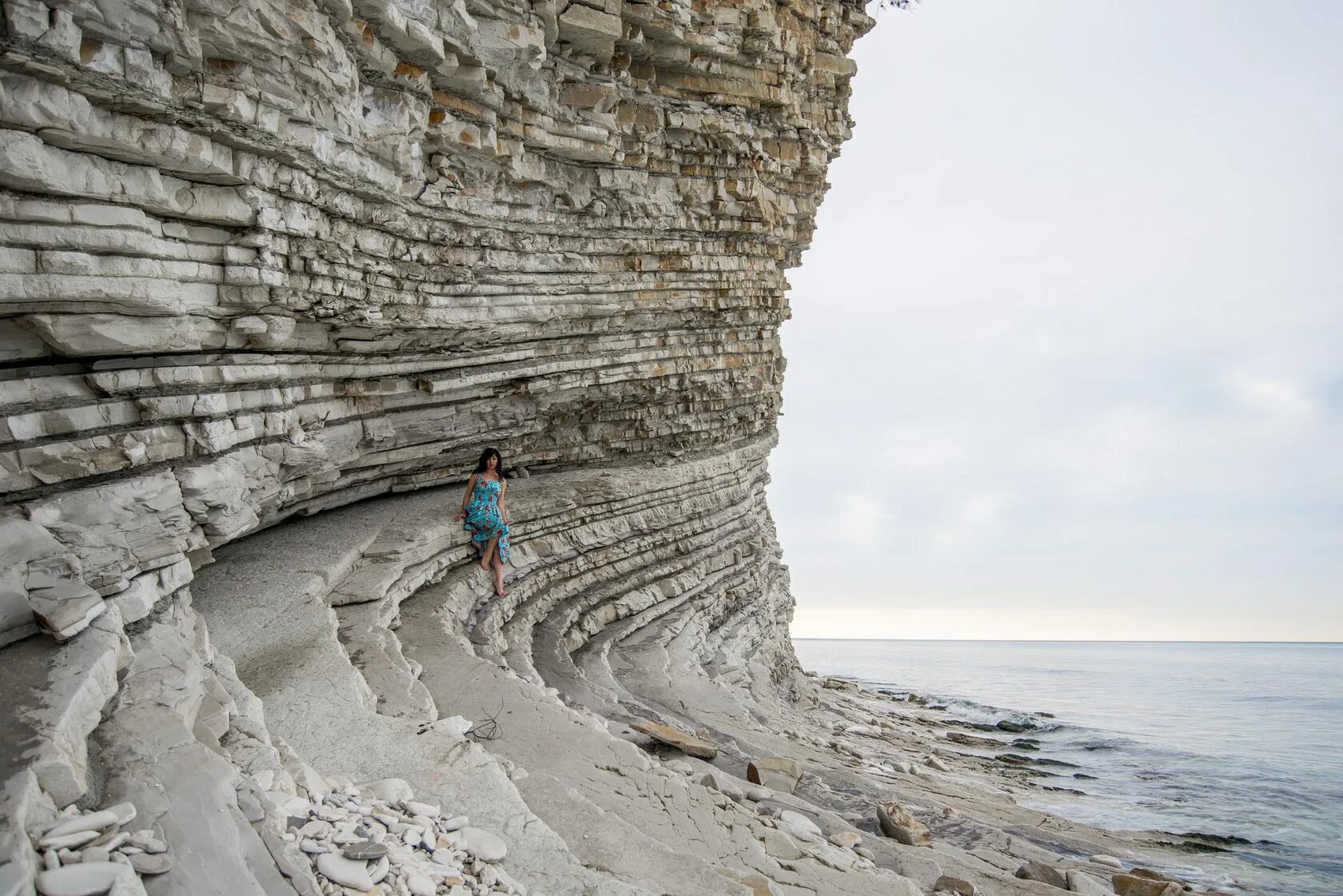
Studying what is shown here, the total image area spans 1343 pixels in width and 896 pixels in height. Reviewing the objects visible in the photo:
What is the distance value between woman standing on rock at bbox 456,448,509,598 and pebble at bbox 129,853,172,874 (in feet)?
18.1

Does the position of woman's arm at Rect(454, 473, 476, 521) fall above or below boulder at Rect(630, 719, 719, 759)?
above

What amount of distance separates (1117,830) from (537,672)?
741 cm

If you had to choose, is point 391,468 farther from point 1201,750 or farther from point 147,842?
point 1201,750

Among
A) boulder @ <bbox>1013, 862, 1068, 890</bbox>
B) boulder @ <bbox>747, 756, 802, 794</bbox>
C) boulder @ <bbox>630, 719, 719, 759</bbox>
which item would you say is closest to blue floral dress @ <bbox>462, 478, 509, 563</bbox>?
boulder @ <bbox>630, 719, 719, 759</bbox>

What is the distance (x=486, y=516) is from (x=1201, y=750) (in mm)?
15606

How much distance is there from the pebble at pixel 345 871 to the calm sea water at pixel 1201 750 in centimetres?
891

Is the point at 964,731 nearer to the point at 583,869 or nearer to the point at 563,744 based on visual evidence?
the point at 563,744

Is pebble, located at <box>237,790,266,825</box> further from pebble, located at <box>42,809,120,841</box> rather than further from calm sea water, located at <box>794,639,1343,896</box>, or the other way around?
calm sea water, located at <box>794,639,1343,896</box>

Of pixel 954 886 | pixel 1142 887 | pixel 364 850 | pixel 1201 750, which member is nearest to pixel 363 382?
pixel 364 850

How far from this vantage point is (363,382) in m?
A: 7.27

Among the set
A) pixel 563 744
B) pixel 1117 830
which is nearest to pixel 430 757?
pixel 563 744

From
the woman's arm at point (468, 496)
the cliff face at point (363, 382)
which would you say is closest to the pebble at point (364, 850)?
the cliff face at point (363, 382)

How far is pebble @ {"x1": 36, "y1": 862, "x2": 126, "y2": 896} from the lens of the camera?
2.17 meters

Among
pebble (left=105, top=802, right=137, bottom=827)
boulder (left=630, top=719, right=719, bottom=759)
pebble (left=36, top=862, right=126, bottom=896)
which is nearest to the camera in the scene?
pebble (left=36, top=862, right=126, bottom=896)
